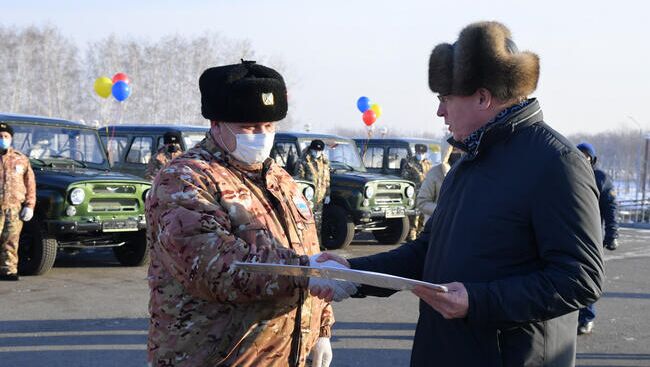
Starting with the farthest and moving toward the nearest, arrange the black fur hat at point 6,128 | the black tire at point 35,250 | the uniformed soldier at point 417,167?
the uniformed soldier at point 417,167 → the black tire at point 35,250 → the black fur hat at point 6,128

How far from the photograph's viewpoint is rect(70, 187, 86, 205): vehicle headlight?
9539mm

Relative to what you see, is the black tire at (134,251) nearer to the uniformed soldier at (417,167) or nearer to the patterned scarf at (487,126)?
the uniformed soldier at (417,167)

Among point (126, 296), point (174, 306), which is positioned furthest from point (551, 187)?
point (126, 296)

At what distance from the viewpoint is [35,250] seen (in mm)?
9625

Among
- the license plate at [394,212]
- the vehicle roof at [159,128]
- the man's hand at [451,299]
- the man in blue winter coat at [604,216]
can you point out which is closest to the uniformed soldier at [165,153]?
the vehicle roof at [159,128]

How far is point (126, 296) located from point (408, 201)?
6778mm

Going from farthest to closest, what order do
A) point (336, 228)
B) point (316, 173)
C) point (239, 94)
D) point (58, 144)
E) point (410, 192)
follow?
point (410, 192), point (336, 228), point (316, 173), point (58, 144), point (239, 94)

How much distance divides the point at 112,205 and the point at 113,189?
206mm

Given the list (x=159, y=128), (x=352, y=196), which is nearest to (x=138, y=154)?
(x=159, y=128)

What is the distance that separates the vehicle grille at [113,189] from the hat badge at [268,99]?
745 cm

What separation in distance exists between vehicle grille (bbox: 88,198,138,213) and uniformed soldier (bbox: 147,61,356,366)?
7.32 m

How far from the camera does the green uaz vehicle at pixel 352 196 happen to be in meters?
13.4

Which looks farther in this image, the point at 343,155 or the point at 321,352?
the point at 343,155

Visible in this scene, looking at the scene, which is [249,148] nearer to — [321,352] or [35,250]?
[321,352]
